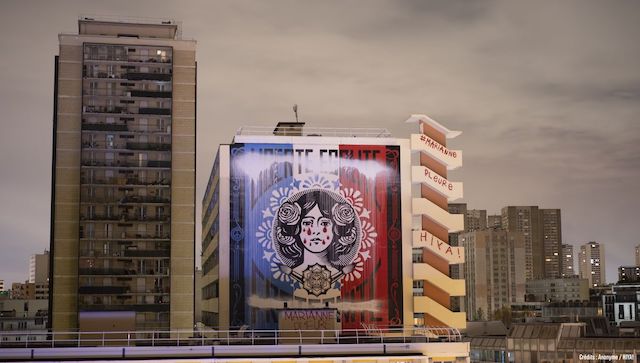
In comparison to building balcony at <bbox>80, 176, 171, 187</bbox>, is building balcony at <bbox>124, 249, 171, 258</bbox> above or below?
below

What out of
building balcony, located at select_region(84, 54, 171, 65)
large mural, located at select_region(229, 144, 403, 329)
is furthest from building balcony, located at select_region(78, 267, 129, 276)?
large mural, located at select_region(229, 144, 403, 329)

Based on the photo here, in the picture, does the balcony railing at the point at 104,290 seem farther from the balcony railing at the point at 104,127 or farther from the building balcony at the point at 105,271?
the balcony railing at the point at 104,127

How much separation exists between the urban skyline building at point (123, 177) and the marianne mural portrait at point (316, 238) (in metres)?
35.1

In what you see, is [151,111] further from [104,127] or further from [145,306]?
[145,306]

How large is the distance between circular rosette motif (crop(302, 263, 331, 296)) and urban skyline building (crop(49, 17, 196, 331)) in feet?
115

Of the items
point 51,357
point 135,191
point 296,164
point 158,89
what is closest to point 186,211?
point 135,191

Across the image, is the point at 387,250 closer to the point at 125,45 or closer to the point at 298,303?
the point at 298,303

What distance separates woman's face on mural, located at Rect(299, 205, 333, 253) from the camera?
8619 cm

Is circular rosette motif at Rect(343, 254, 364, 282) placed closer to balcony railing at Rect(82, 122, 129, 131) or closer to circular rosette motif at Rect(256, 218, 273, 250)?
circular rosette motif at Rect(256, 218, 273, 250)

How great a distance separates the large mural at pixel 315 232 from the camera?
278 feet

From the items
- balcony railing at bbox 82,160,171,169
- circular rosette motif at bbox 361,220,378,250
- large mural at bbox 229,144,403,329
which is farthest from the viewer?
balcony railing at bbox 82,160,171,169

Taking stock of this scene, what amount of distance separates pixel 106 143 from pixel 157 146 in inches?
228

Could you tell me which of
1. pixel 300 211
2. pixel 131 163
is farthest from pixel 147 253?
pixel 300 211

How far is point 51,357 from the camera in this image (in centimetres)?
6425
